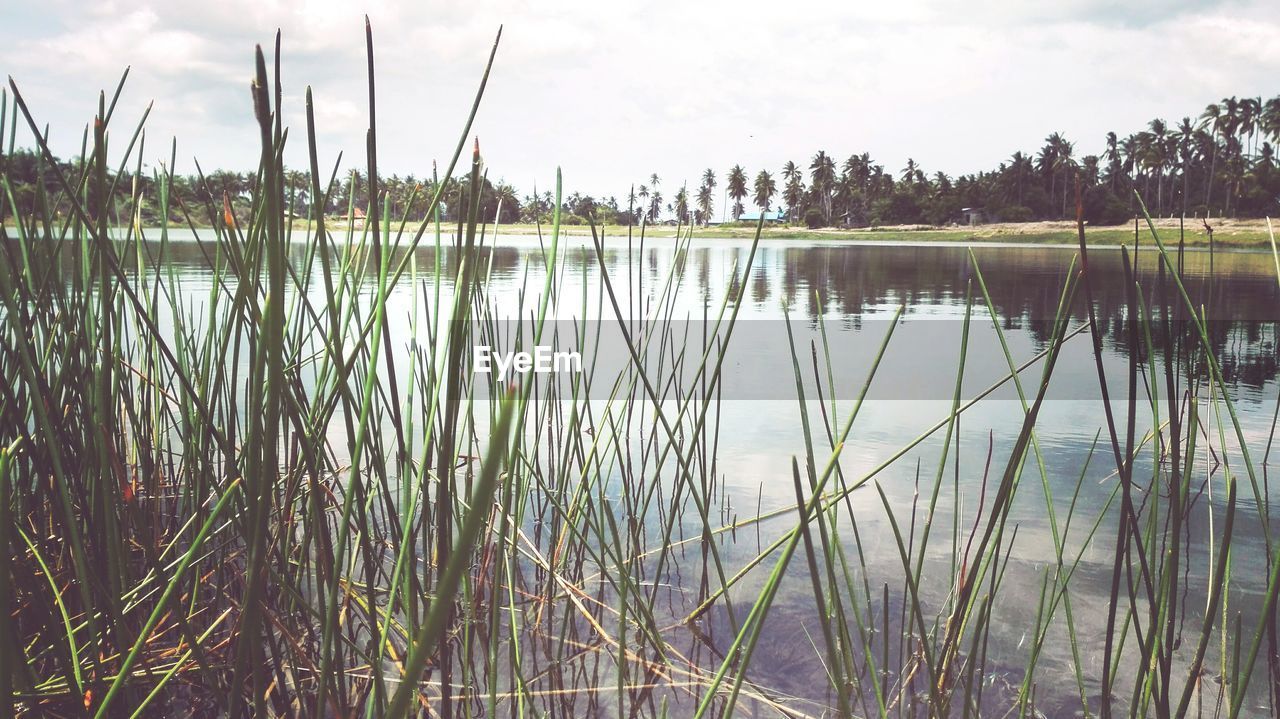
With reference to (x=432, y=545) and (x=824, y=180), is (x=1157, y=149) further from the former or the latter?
(x=432, y=545)

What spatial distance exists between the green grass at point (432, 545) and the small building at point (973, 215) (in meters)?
37.7

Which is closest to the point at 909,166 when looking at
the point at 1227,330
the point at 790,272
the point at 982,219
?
the point at 982,219

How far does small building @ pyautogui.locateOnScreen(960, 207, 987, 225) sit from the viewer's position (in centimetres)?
3650

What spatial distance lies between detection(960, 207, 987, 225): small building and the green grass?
124 ft

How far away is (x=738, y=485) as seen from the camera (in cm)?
204

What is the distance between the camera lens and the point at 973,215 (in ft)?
120

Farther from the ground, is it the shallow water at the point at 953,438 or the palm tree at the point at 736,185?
the palm tree at the point at 736,185

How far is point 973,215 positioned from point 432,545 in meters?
39.2

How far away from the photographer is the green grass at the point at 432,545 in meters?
0.52

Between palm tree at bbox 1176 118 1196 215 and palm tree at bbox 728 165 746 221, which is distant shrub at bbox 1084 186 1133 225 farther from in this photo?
palm tree at bbox 728 165 746 221

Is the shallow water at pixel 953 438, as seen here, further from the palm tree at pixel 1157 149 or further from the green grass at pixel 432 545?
the palm tree at pixel 1157 149

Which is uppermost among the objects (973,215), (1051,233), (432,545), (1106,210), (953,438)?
(973,215)

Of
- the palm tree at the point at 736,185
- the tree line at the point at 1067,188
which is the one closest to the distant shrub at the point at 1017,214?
the tree line at the point at 1067,188

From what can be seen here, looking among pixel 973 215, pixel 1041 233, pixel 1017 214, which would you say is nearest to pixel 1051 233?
pixel 1041 233
